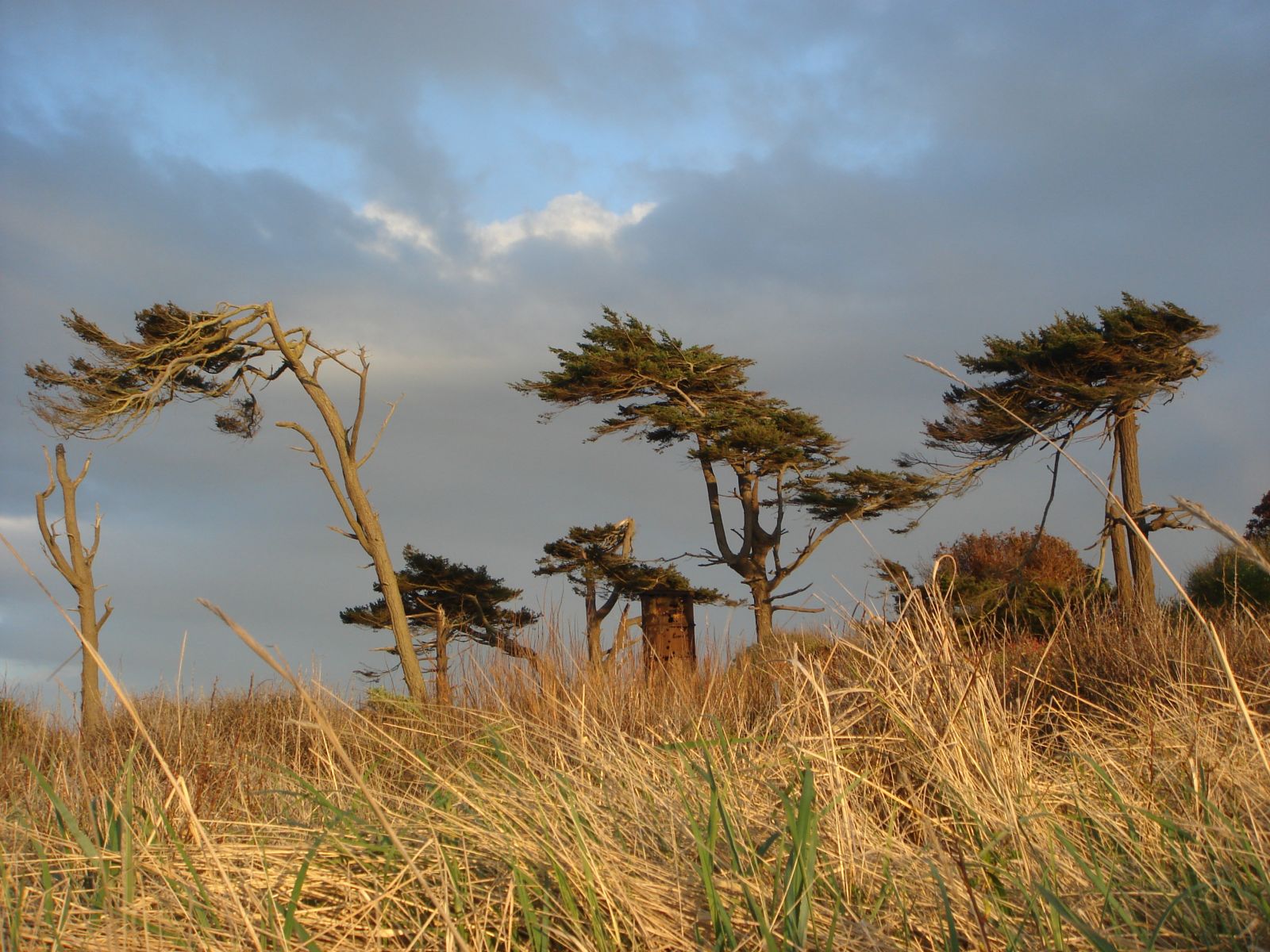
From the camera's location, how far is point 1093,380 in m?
15.7

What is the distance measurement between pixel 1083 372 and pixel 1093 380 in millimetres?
348

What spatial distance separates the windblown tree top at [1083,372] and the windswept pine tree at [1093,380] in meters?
0.01

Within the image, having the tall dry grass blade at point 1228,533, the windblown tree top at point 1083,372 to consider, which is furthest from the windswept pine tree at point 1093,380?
the tall dry grass blade at point 1228,533

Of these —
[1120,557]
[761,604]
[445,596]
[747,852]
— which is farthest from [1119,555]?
[747,852]

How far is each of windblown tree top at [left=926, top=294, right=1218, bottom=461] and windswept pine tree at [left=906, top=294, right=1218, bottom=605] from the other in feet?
0.04

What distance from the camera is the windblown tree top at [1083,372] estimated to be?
1493 centimetres

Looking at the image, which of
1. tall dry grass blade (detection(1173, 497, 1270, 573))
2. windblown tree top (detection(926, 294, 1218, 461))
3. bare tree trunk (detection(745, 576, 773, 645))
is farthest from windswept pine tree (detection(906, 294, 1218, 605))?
tall dry grass blade (detection(1173, 497, 1270, 573))

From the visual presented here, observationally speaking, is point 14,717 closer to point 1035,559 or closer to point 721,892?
point 721,892

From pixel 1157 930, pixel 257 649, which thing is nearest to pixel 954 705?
pixel 1157 930

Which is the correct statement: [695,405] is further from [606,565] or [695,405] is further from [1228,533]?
[1228,533]

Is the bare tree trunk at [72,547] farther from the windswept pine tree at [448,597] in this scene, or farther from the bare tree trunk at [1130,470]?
the bare tree trunk at [1130,470]

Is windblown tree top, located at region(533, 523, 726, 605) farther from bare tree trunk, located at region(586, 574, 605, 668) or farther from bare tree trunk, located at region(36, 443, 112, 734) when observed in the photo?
bare tree trunk, located at region(36, 443, 112, 734)

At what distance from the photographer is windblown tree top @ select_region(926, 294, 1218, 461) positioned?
14.9 m

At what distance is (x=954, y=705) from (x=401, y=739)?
3.74 metres
